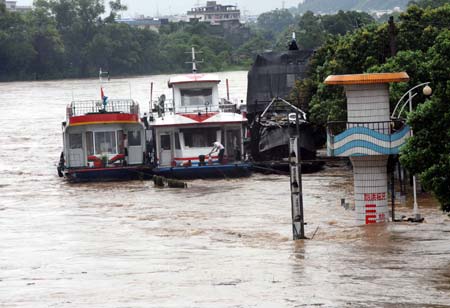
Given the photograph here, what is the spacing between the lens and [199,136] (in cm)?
4466

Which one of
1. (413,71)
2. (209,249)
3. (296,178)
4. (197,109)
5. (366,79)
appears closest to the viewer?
(296,178)

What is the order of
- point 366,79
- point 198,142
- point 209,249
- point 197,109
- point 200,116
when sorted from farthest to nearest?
point 197,109
point 198,142
point 200,116
point 366,79
point 209,249

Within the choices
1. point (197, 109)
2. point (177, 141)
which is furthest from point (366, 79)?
point (197, 109)

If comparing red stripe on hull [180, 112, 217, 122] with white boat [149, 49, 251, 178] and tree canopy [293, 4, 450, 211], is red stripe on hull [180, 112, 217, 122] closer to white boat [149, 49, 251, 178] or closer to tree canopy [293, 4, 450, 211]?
white boat [149, 49, 251, 178]

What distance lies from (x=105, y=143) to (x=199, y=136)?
338 centimetres

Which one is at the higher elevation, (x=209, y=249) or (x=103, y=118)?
(x=103, y=118)

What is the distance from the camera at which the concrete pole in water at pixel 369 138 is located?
27078 millimetres

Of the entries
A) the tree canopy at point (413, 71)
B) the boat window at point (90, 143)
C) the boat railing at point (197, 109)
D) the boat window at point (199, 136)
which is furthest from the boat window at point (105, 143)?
the tree canopy at point (413, 71)

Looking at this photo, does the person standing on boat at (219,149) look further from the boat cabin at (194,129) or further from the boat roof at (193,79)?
the boat roof at (193,79)

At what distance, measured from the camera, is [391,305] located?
1878 centimetres

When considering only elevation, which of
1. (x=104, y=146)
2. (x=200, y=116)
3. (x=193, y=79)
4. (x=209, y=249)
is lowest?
(x=209, y=249)

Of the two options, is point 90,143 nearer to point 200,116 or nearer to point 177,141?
point 177,141

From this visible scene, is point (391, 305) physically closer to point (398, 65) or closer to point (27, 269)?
point (27, 269)

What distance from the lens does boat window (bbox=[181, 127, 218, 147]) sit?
4456 cm
